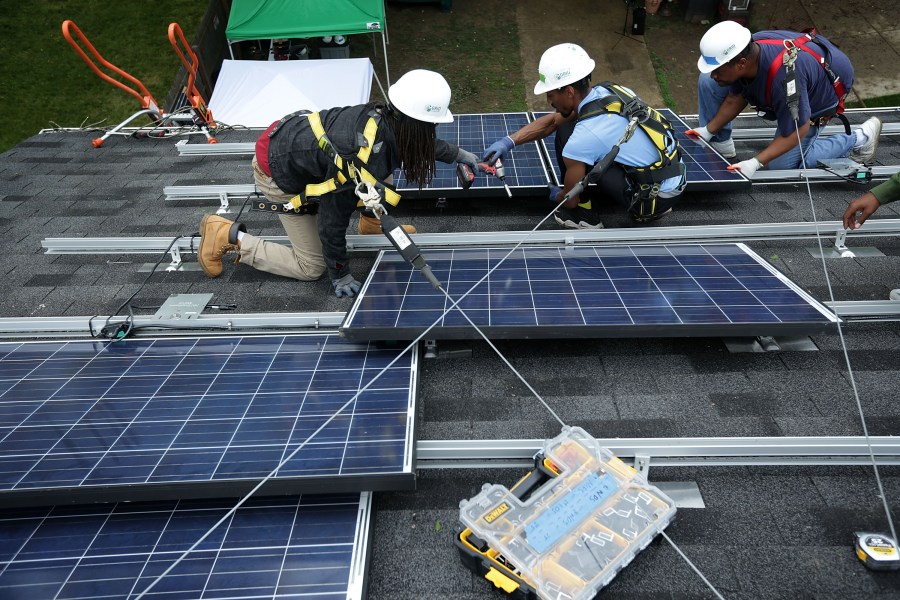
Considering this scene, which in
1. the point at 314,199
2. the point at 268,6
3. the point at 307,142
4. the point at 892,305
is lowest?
the point at 892,305

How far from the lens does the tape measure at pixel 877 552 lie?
8.51 ft

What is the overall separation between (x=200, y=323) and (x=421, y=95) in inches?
87.9

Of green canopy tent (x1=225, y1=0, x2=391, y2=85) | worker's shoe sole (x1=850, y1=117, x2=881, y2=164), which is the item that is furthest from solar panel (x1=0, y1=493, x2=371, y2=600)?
green canopy tent (x1=225, y1=0, x2=391, y2=85)

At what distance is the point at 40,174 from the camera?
6.99 meters

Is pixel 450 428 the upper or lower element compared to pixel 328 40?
lower

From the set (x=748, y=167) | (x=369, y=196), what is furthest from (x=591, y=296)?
(x=748, y=167)

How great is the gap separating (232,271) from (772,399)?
4.11 metres

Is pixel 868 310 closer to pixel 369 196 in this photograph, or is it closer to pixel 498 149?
pixel 498 149

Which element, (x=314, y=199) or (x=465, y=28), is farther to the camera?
(x=465, y=28)

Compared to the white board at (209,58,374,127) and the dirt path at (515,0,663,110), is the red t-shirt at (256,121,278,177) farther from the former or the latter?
the dirt path at (515,0,663,110)

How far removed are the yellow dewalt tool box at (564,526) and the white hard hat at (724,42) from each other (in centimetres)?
407

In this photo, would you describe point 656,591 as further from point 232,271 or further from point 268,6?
point 268,6

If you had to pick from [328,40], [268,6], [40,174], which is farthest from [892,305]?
[328,40]

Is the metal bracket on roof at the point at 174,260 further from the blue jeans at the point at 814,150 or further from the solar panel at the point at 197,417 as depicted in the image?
the blue jeans at the point at 814,150
